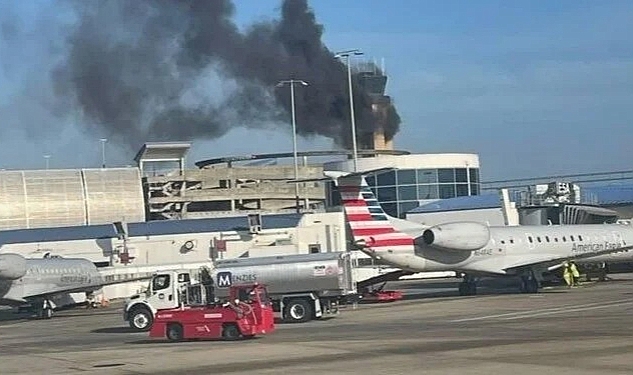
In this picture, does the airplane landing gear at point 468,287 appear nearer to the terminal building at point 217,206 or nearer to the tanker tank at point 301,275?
the terminal building at point 217,206

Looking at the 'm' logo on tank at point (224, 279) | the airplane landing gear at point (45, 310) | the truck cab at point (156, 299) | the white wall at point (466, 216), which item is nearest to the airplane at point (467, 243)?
the 'm' logo on tank at point (224, 279)

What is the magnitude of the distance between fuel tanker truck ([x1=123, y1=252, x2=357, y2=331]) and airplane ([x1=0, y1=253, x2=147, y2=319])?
16151 millimetres

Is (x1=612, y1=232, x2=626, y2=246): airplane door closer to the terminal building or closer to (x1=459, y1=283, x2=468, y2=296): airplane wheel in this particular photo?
(x1=459, y1=283, x2=468, y2=296): airplane wheel

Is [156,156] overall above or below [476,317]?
above

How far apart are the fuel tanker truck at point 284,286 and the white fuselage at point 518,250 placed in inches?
368

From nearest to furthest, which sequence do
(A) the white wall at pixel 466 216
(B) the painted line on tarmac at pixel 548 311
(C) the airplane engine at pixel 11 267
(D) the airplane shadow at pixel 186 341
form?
(D) the airplane shadow at pixel 186 341
(B) the painted line on tarmac at pixel 548 311
(C) the airplane engine at pixel 11 267
(A) the white wall at pixel 466 216

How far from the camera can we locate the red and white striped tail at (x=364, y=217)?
178 feet

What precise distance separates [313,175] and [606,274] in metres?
71.0

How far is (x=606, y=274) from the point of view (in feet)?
235

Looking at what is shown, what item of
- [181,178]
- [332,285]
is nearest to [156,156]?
[181,178]

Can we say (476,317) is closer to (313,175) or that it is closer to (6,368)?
(6,368)

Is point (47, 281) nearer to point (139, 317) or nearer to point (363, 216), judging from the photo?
point (139, 317)

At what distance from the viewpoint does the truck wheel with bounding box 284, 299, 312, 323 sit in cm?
4475

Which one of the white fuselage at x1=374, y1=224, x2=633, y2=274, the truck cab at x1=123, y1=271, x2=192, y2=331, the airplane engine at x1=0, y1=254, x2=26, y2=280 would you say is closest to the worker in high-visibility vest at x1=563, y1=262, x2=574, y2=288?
the white fuselage at x1=374, y1=224, x2=633, y2=274
